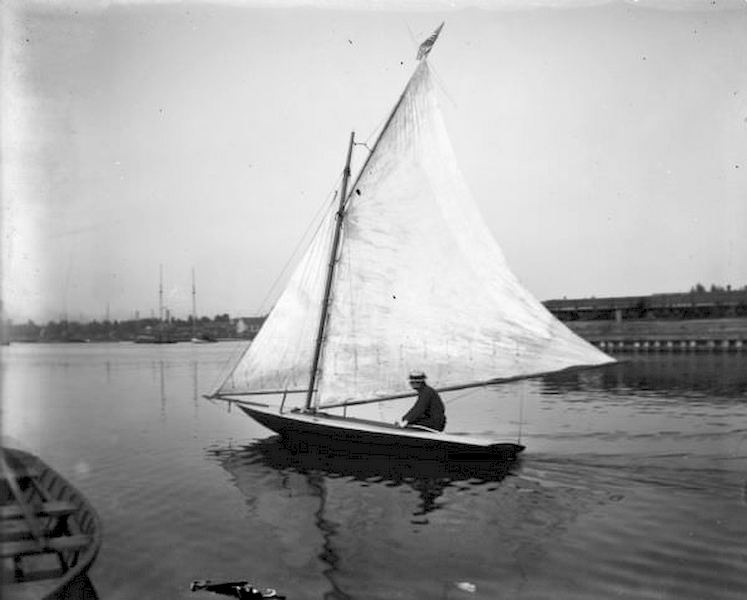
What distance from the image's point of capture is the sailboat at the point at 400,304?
1894cm

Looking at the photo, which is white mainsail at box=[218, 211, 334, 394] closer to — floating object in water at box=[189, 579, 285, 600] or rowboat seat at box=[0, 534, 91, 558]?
floating object in water at box=[189, 579, 285, 600]

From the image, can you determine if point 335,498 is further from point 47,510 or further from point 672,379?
point 672,379

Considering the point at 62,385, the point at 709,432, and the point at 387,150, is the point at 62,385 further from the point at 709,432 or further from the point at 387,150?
the point at 709,432

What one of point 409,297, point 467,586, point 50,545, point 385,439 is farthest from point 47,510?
point 409,297

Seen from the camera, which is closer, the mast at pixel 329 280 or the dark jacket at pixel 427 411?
the dark jacket at pixel 427 411

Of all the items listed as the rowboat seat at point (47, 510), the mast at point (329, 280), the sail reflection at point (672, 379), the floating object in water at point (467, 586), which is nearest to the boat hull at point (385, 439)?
the mast at point (329, 280)

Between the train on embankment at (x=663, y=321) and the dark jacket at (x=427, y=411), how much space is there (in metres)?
57.4

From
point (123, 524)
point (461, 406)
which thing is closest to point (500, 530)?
point (123, 524)

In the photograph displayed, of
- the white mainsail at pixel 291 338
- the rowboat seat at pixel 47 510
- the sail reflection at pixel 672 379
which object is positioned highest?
the white mainsail at pixel 291 338

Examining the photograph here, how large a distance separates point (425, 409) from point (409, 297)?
12.1ft

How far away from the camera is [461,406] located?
33.1m

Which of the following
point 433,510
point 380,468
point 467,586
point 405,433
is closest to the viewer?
point 467,586

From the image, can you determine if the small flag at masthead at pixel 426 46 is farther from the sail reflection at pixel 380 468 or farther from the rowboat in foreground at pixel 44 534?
the rowboat in foreground at pixel 44 534

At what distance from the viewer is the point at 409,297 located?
19.7 metres
